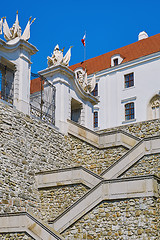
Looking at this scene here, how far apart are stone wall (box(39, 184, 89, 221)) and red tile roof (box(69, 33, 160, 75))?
2150 centimetres

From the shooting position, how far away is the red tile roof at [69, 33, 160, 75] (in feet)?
122

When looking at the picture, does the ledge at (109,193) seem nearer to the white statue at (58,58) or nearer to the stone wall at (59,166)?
the stone wall at (59,166)

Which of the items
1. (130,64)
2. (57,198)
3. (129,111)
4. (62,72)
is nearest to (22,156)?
(57,198)

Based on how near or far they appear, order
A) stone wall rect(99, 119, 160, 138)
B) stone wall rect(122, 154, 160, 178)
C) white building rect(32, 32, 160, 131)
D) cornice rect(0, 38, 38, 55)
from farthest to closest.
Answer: white building rect(32, 32, 160, 131) → stone wall rect(99, 119, 160, 138) → cornice rect(0, 38, 38, 55) → stone wall rect(122, 154, 160, 178)

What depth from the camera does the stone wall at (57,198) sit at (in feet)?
55.4

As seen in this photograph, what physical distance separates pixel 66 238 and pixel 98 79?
1023 inches

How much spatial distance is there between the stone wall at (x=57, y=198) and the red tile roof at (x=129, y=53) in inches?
846

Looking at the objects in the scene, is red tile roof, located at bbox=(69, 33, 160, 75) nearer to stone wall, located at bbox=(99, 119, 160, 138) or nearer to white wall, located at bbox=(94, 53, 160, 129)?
white wall, located at bbox=(94, 53, 160, 129)

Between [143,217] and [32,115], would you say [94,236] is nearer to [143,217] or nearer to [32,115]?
[143,217]

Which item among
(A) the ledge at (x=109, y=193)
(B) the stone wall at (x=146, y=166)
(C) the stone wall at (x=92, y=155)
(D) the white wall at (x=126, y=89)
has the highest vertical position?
(D) the white wall at (x=126, y=89)

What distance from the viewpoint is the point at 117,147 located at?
64.4 feet

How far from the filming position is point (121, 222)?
13.9 metres

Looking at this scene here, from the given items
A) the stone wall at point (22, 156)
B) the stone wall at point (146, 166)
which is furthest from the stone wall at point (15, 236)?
the stone wall at point (146, 166)

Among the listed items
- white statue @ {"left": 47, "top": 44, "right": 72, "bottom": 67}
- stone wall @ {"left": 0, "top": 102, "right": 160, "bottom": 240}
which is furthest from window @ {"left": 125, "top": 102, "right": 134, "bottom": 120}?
white statue @ {"left": 47, "top": 44, "right": 72, "bottom": 67}
